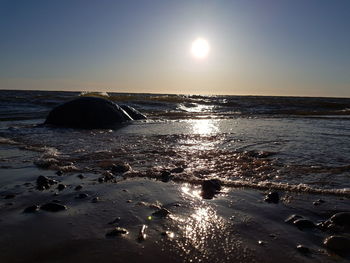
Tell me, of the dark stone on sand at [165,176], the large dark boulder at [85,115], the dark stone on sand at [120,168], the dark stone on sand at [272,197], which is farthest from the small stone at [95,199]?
the large dark boulder at [85,115]

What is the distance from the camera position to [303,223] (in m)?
2.47

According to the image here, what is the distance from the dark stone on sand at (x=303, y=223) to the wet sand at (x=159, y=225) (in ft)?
0.18

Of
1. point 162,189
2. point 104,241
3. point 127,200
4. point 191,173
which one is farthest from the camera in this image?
point 191,173

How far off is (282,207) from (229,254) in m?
1.03

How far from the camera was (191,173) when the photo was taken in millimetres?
4051

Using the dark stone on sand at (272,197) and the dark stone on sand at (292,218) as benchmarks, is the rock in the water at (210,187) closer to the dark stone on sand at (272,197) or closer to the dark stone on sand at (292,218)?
the dark stone on sand at (272,197)

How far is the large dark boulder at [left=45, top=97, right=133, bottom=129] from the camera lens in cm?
1005

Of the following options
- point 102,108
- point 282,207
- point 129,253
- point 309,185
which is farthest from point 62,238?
point 102,108

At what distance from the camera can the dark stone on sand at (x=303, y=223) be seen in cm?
245

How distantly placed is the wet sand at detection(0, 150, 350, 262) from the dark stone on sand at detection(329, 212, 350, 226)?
0.13 m

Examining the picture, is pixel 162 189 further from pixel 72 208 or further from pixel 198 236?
pixel 198 236

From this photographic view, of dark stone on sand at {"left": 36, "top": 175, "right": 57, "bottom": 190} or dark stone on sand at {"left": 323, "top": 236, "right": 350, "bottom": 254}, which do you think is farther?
dark stone on sand at {"left": 36, "top": 175, "right": 57, "bottom": 190}

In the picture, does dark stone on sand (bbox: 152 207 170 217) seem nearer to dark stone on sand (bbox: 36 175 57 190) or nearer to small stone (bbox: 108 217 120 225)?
small stone (bbox: 108 217 120 225)

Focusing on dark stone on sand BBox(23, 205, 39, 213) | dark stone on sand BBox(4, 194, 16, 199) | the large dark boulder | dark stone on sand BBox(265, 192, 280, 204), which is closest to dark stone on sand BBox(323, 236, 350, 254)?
dark stone on sand BBox(265, 192, 280, 204)
